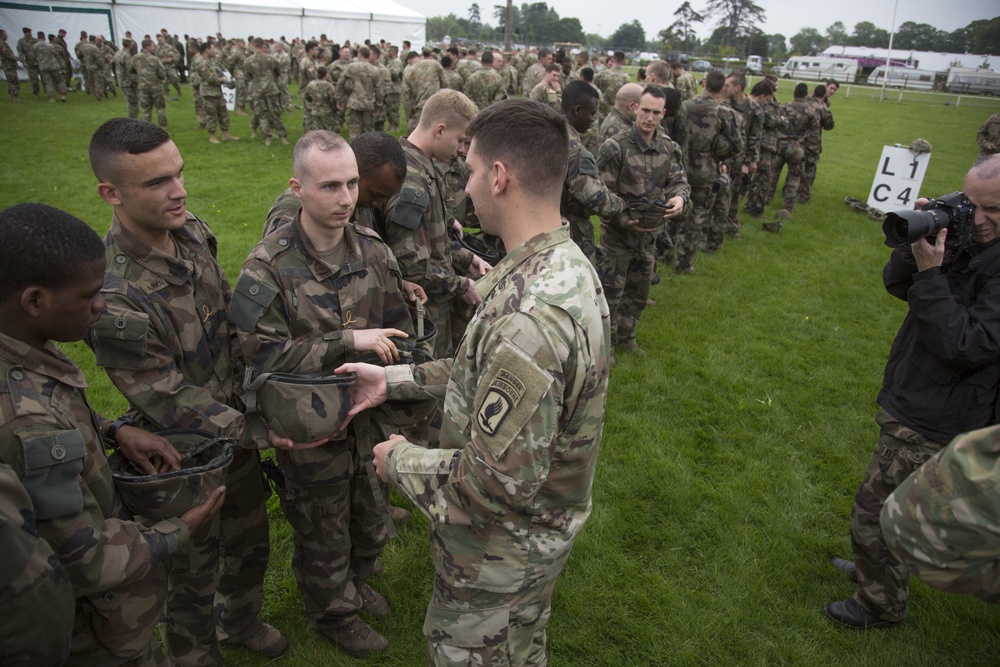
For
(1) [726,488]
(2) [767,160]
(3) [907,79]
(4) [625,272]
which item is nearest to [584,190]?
(4) [625,272]

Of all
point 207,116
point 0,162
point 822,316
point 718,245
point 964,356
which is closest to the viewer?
point 964,356

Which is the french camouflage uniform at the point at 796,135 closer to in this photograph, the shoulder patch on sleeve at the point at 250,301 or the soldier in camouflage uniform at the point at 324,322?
the soldier in camouflage uniform at the point at 324,322

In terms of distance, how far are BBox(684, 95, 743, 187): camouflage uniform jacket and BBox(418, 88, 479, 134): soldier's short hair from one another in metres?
5.36

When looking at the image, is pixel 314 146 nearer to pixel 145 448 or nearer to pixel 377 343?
pixel 377 343

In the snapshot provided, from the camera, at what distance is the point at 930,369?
3.01 m

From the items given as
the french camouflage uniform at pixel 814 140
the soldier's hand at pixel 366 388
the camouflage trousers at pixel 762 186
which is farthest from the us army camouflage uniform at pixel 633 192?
the french camouflage uniform at pixel 814 140

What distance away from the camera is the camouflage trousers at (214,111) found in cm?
1479

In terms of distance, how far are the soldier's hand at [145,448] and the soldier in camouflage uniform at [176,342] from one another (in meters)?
0.11

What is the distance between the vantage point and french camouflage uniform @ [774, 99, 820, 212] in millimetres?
10953

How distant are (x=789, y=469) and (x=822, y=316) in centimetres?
360

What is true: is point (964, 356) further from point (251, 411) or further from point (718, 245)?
point (718, 245)

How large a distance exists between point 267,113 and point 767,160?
11.5 m

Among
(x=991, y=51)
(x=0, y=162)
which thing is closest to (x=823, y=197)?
(x=0, y=162)

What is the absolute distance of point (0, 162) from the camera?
1182 cm
